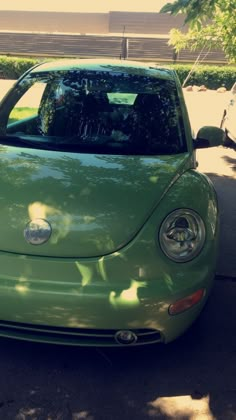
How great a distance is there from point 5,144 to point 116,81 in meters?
1.14

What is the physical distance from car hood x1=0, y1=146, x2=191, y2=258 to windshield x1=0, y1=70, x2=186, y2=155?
314 mm

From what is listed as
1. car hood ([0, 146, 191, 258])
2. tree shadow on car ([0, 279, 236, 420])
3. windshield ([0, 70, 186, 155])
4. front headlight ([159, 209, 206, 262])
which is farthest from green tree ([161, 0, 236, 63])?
tree shadow on car ([0, 279, 236, 420])

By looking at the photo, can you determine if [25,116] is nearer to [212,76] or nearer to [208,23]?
[208,23]

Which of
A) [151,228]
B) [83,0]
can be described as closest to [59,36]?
[83,0]

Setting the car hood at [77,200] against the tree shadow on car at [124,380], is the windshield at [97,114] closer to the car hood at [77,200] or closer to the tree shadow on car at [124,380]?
the car hood at [77,200]

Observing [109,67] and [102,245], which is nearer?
[102,245]

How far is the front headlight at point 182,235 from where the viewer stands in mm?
2686

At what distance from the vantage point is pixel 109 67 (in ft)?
14.4

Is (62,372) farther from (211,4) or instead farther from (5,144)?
(211,4)

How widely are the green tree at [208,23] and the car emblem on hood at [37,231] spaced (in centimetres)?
451

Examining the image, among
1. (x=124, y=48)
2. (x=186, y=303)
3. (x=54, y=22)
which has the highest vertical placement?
(x=54, y=22)

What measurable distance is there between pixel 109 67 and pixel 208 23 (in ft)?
13.1

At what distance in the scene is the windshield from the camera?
359cm

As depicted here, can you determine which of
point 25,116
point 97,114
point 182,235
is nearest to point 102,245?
point 182,235
